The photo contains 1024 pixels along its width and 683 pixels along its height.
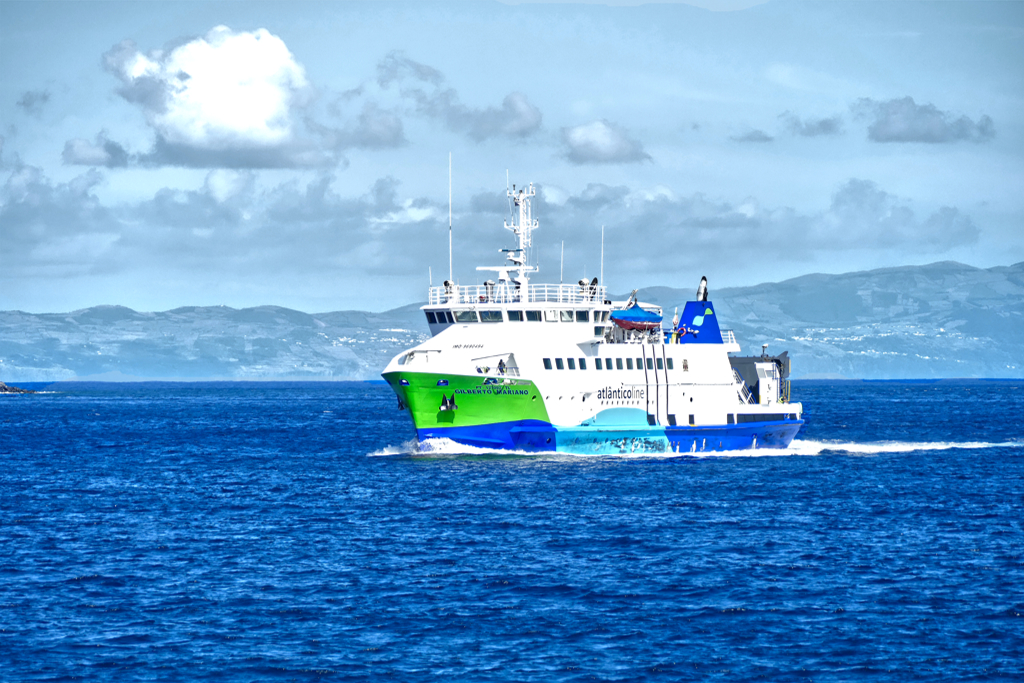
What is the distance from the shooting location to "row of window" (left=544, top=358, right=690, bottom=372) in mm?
51831

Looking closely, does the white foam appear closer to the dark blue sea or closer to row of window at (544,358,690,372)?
the dark blue sea

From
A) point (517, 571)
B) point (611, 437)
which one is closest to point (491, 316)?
point (611, 437)

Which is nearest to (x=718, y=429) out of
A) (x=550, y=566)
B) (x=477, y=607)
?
(x=550, y=566)

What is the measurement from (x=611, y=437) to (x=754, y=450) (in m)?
9.11

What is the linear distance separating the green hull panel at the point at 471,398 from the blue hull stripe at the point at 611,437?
38 centimetres

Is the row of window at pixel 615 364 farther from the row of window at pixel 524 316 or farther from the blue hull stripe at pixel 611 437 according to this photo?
the blue hull stripe at pixel 611 437

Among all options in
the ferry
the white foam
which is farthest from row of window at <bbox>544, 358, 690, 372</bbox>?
the white foam

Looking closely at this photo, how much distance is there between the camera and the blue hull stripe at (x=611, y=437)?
168 ft

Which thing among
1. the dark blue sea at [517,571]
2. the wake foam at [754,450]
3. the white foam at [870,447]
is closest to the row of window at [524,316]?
the wake foam at [754,450]

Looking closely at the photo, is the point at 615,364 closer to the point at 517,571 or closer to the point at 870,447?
the point at 870,447

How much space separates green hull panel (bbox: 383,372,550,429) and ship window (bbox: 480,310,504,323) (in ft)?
12.0

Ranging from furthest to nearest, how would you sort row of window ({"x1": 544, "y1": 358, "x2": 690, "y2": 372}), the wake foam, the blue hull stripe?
the wake foam, row of window ({"x1": 544, "y1": 358, "x2": 690, "y2": 372}), the blue hull stripe

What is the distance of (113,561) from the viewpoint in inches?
1257

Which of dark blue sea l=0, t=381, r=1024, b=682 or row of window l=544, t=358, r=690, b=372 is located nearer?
dark blue sea l=0, t=381, r=1024, b=682
